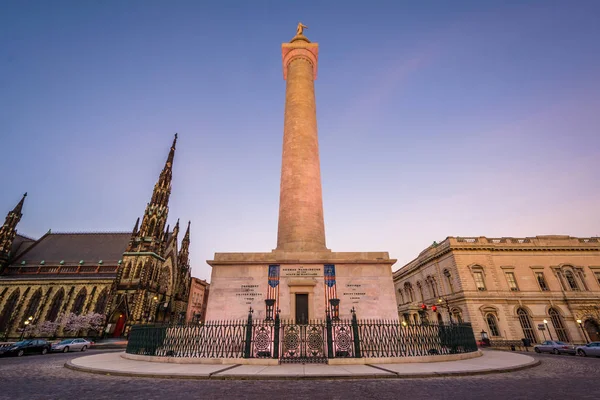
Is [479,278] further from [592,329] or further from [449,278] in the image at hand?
[592,329]

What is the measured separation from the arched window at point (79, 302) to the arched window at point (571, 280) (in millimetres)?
69523

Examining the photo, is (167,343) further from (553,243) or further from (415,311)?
(553,243)

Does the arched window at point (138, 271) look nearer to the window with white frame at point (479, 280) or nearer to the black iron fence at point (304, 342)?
the black iron fence at point (304, 342)

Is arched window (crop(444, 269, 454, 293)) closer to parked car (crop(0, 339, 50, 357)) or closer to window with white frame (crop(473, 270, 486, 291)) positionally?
window with white frame (crop(473, 270, 486, 291))

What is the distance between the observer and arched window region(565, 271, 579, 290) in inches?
1362

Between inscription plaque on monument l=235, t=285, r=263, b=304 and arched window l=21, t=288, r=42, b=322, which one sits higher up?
arched window l=21, t=288, r=42, b=322

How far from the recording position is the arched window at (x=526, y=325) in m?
32.3

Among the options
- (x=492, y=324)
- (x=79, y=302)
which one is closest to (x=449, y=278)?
(x=492, y=324)

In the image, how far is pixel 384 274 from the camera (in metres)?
17.3

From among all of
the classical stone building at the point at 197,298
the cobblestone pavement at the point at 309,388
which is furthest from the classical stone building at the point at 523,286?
the classical stone building at the point at 197,298

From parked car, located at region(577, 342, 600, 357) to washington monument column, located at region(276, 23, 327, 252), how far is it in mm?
20548

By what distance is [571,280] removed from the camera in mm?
35000

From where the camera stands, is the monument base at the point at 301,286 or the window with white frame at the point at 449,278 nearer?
the monument base at the point at 301,286

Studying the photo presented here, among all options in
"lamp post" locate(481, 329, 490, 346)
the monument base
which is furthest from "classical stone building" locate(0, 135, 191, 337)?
"lamp post" locate(481, 329, 490, 346)
